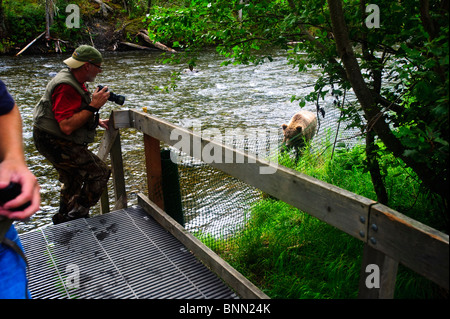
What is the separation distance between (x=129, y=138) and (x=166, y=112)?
84.5 inches

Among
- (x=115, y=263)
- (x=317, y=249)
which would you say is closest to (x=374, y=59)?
(x=317, y=249)

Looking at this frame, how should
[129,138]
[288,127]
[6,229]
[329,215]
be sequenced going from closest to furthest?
[6,229] → [329,215] → [288,127] → [129,138]

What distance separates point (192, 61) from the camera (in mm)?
4480

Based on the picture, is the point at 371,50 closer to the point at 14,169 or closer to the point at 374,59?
the point at 374,59

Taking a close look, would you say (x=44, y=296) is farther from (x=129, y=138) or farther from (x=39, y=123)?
(x=129, y=138)

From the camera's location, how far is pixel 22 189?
59.8 inches

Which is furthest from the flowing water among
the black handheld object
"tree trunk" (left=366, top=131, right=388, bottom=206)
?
the black handheld object

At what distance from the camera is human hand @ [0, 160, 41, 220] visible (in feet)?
4.85

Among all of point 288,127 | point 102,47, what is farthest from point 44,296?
point 102,47

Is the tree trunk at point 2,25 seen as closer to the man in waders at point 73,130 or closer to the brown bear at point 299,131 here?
the brown bear at point 299,131

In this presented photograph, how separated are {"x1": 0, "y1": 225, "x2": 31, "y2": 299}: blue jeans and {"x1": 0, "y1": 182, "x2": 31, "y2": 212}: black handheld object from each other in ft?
0.80

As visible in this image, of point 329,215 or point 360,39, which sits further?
point 360,39

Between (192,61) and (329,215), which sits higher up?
(192,61)

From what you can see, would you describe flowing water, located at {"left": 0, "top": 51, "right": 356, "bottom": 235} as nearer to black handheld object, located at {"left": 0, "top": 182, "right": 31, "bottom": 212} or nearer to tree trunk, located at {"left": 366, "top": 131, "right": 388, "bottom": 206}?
tree trunk, located at {"left": 366, "top": 131, "right": 388, "bottom": 206}
